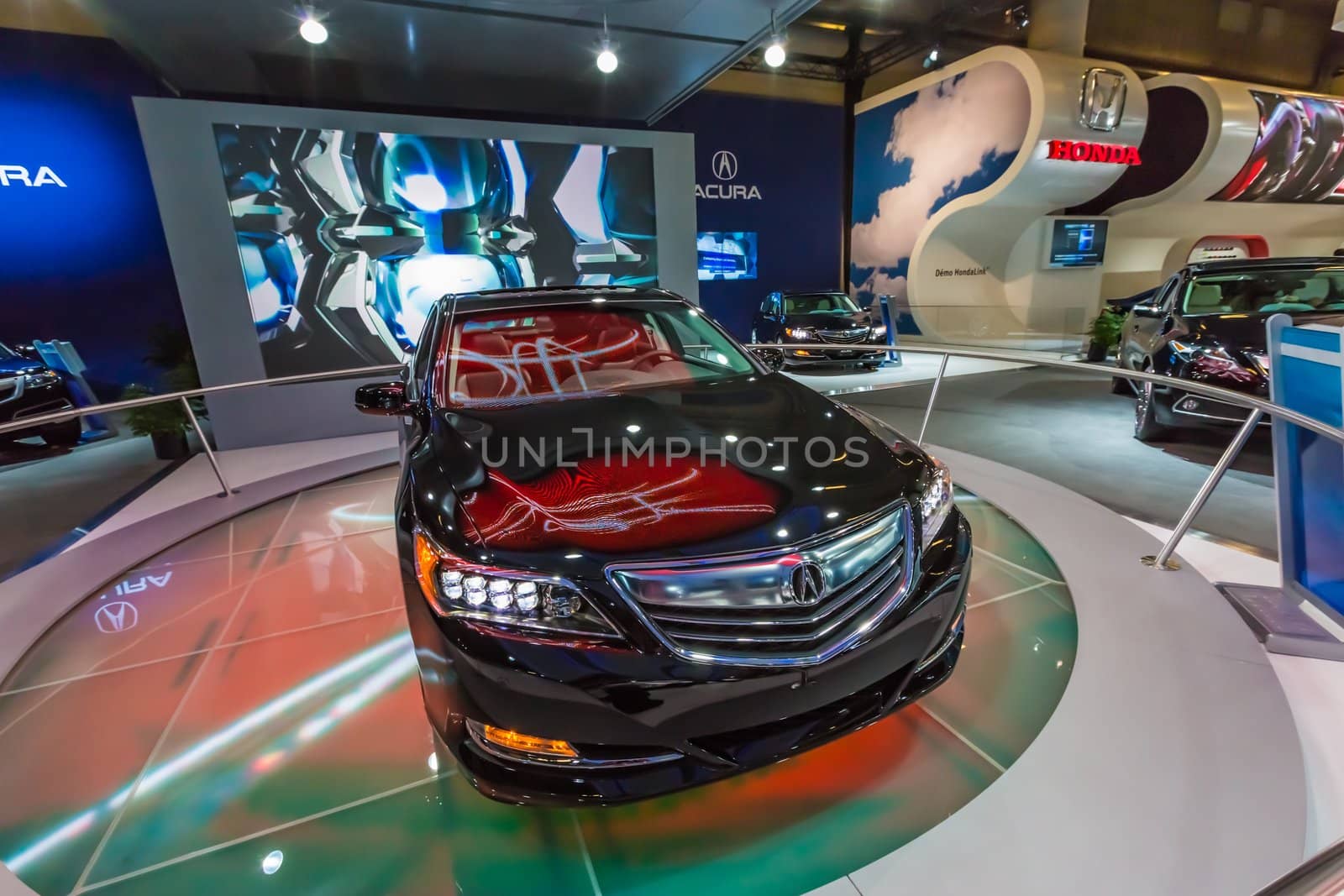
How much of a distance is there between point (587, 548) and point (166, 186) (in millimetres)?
5623

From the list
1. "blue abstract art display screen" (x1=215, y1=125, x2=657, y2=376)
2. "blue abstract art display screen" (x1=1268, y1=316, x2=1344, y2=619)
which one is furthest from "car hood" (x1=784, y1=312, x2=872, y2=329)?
"blue abstract art display screen" (x1=1268, y1=316, x2=1344, y2=619)

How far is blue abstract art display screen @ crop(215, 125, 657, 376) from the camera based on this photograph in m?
5.05

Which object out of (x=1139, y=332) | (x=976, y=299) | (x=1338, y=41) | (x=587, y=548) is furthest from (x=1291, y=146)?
(x=587, y=548)

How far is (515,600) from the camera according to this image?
1.24m

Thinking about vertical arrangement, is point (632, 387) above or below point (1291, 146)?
below

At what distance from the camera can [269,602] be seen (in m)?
2.55

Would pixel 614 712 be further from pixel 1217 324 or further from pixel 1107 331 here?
pixel 1107 331

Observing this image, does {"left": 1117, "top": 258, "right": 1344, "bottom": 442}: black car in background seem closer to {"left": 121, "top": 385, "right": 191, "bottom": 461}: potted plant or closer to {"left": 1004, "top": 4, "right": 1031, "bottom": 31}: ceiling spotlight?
{"left": 121, "top": 385, "right": 191, "bottom": 461}: potted plant

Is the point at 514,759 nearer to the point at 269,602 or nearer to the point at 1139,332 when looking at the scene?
the point at 269,602

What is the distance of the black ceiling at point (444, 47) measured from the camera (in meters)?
4.58

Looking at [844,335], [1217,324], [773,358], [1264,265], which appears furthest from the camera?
[844,335]

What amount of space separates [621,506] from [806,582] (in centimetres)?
45

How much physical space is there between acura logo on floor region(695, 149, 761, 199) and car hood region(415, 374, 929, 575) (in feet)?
32.5

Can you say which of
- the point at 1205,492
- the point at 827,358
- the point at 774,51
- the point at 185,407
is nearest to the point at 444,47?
the point at 774,51
